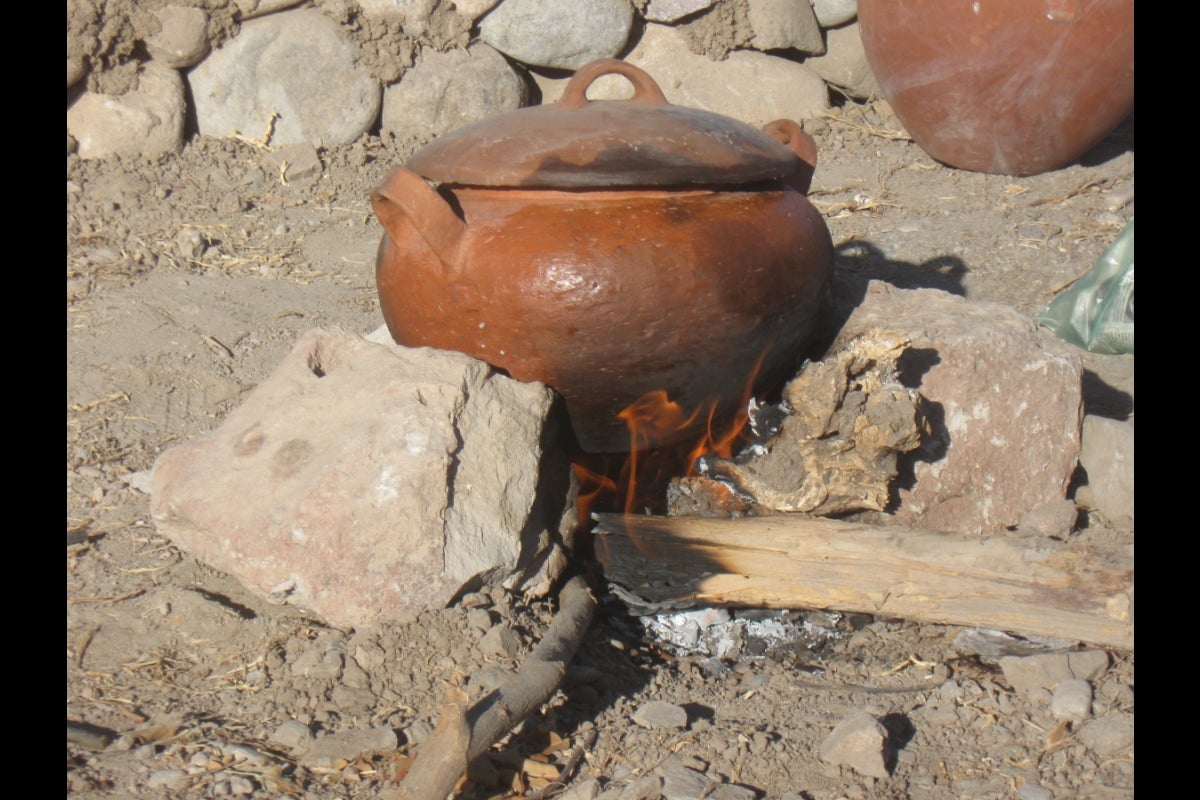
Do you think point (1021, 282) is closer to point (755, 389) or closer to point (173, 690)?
point (755, 389)

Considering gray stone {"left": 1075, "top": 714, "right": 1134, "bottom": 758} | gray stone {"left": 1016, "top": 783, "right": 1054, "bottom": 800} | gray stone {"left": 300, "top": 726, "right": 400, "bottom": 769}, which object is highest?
gray stone {"left": 300, "top": 726, "right": 400, "bottom": 769}

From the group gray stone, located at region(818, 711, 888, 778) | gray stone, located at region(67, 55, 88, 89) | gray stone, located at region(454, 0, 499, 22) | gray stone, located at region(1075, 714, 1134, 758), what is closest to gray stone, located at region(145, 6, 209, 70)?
gray stone, located at region(67, 55, 88, 89)

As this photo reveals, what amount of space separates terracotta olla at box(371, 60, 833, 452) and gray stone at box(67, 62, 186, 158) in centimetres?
293

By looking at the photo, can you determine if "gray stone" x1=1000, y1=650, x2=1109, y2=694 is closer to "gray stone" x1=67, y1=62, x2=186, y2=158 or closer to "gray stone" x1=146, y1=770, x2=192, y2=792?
"gray stone" x1=146, y1=770, x2=192, y2=792

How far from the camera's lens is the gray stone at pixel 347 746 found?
7.76ft

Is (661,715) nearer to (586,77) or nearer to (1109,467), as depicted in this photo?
(1109,467)

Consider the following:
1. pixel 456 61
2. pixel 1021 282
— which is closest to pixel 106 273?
pixel 456 61

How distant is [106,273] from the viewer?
15.9ft

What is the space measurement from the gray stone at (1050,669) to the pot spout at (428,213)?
1.68 metres

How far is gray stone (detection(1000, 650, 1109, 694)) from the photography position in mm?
2701

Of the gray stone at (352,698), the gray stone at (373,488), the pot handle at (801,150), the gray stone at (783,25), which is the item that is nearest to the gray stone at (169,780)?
the gray stone at (352,698)

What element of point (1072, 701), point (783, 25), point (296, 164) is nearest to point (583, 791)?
point (1072, 701)

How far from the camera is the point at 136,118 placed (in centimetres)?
555

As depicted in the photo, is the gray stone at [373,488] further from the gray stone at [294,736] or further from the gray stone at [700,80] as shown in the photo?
the gray stone at [700,80]
